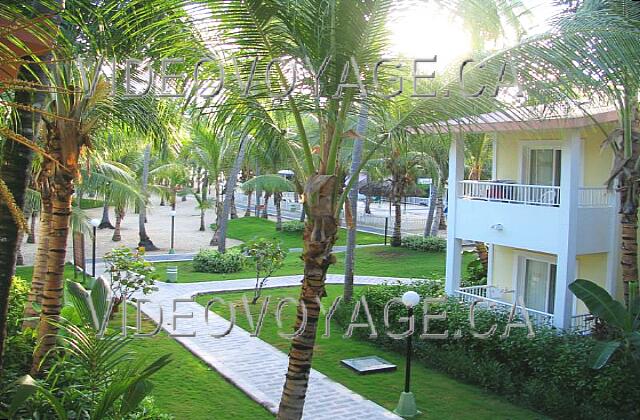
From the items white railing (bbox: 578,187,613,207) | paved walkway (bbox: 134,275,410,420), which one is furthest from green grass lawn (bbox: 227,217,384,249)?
white railing (bbox: 578,187,613,207)

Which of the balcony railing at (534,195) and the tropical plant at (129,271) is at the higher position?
the balcony railing at (534,195)

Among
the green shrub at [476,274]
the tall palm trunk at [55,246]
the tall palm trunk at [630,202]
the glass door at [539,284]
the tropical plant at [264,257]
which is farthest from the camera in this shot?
the green shrub at [476,274]

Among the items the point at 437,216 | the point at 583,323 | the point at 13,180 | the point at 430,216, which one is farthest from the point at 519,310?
the point at 437,216

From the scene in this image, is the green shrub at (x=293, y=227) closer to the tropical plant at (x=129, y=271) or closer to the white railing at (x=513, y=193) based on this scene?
the white railing at (x=513, y=193)

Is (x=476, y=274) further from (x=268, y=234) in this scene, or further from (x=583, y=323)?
(x=268, y=234)

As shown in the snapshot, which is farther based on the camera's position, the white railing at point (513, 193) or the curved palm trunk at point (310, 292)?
the white railing at point (513, 193)

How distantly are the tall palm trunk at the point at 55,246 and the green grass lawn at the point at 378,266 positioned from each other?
41.7 ft

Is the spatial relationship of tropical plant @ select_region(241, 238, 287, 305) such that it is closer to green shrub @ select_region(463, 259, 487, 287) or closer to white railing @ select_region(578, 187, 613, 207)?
green shrub @ select_region(463, 259, 487, 287)

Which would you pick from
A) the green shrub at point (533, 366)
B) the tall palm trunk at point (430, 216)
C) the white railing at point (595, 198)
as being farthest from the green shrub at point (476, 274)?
the tall palm trunk at point (430, 216)

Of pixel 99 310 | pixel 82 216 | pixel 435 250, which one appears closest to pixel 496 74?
pixel 99 310

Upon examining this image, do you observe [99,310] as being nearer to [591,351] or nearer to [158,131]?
[158,131]

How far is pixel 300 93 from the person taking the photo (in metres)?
6.89

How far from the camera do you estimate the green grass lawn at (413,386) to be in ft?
33.9

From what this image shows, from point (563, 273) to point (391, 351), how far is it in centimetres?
379
